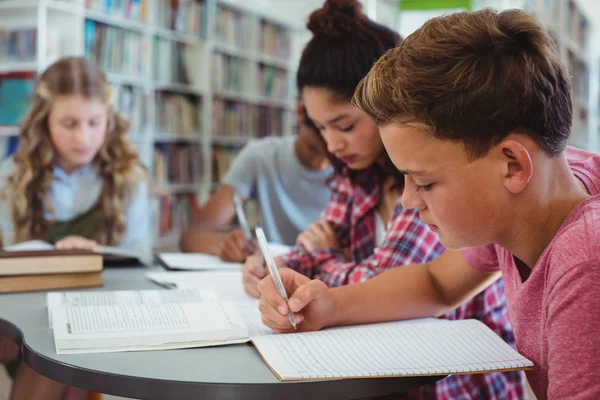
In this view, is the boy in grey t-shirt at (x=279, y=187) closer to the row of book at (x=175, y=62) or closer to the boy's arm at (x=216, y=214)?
the boy's arm at (x=216, y=214)

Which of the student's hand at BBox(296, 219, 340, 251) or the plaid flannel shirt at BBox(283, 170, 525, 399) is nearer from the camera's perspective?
the plaid flannel shirt at BBox(283, 170, 525, 399)

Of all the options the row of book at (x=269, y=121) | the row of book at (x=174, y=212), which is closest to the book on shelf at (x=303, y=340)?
the row of book at (x=174, y=212)

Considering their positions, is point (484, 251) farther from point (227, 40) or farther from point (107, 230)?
point (227, 40)

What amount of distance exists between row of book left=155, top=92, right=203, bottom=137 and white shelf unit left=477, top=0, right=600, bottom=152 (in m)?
2.23

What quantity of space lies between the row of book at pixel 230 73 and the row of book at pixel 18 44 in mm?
1556

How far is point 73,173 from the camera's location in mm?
2209

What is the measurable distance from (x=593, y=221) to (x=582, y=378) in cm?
17

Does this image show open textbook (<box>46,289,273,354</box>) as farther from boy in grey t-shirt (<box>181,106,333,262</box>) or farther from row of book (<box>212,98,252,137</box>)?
row of book (<box>212,98,252,137</box>)

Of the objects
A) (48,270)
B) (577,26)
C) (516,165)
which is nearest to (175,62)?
(48,270)

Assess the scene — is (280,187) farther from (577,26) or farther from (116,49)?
(577,26)

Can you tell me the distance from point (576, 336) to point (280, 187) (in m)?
1.88

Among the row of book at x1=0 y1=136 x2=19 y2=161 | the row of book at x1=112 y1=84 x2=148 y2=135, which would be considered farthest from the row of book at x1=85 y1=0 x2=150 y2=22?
the row of book at x1=0 y1=136 x2=19 y2=161

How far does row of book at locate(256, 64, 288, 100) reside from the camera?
526cm

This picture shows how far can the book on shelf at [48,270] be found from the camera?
1.25 metres
